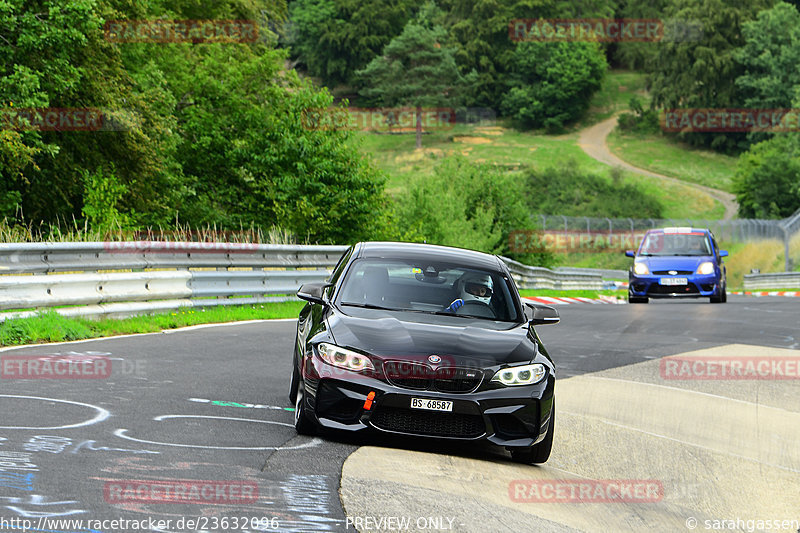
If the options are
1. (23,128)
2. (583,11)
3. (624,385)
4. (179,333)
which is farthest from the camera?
(583,11)

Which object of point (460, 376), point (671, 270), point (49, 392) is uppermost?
point (460, 376)

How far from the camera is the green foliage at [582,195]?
8950 cm

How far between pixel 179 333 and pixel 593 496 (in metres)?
7.77

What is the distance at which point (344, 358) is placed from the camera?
6832 mm

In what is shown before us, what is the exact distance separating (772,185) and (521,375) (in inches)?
3155

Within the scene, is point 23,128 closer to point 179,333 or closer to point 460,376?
point 179,333

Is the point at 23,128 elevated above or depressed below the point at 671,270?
above

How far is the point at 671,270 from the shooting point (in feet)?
79.2

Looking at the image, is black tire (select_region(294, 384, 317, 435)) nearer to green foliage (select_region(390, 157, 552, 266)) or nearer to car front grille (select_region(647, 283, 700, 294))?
car front grille (select_region(647, 283, 700, 294))

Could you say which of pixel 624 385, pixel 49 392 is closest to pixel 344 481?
pixel 49 392

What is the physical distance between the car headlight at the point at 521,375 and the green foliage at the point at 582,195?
3252 inches

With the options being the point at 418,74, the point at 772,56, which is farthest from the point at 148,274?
the point at 418,74

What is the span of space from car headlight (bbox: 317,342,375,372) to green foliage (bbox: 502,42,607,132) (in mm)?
122669

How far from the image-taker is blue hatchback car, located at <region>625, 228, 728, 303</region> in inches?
952
